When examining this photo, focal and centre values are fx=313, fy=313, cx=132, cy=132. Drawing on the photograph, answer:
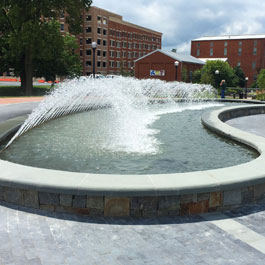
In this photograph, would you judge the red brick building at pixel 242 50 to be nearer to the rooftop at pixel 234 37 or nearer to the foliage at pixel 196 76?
the rooftop at pixel 234 37

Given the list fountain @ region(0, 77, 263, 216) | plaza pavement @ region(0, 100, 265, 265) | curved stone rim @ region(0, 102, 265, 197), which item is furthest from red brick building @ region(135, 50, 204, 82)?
plaza pavement @ region(0, 100, 265, 265)

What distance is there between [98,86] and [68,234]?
11.8 m

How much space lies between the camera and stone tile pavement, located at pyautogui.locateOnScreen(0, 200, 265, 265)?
340 cm

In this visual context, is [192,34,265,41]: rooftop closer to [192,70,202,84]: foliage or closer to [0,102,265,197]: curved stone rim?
[192,70,202,84]: foliage

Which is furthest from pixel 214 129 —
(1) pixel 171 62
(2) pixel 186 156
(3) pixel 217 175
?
(1) pixel 171 62

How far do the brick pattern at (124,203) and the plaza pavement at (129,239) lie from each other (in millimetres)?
101

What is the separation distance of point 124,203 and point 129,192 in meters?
0.19

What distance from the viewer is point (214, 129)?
10.6m

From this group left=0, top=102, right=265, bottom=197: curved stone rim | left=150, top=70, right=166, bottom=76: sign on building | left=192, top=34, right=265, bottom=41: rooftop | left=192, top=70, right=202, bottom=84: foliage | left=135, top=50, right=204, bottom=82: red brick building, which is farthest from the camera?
left=192, top=34, right=265, bottom=41: rooftop

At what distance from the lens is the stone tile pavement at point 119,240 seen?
340 centimetres

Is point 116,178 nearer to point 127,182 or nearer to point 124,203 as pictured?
point 127,182

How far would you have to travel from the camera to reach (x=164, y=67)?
5388cm

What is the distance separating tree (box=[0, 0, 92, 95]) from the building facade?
42349 millimetres

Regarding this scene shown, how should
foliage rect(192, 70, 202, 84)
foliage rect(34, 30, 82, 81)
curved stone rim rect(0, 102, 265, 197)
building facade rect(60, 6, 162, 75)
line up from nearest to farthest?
1. curved stone rim rect(0, 102, 265, 197)
2. foliage rect(34, 30, 82, 81)
3. foliage rect(192, 70, 202, 84)
4. building facade rect(60, 6, 162, 75)
